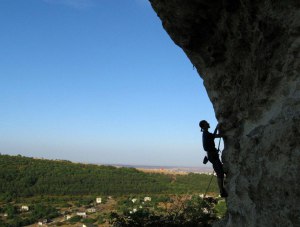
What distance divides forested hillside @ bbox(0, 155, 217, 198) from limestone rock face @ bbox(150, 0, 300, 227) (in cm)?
4023

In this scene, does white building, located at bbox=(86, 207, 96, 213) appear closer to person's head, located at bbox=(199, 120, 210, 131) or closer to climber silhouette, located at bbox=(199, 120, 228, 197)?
climber silhouette, located at bbox=(199, 120, 228, 197)

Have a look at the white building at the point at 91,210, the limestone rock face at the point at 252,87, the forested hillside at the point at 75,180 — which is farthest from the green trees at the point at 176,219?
the forested hillside at the point at 75,180

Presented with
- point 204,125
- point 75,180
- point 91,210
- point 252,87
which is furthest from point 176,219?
point 75,180

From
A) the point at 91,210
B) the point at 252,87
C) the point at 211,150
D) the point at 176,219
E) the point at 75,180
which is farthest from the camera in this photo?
the point at 75,180

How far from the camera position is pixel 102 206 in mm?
42375

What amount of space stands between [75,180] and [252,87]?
159ft

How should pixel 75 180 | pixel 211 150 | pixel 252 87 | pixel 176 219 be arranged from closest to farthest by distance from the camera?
pixel 252 87 → pixel 211 150 → pixel 176 219 → pixel 75 180

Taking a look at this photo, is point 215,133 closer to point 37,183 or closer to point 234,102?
point 234,102

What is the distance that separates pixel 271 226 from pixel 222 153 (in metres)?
3.02

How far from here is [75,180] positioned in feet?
178

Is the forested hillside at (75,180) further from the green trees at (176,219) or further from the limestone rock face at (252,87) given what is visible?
the limestone rock face at (252,87)

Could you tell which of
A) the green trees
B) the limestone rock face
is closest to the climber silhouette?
the limestone rock face

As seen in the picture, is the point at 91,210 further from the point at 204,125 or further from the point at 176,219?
the point at 204,125

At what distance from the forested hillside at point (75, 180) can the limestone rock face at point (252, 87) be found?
132 feet
